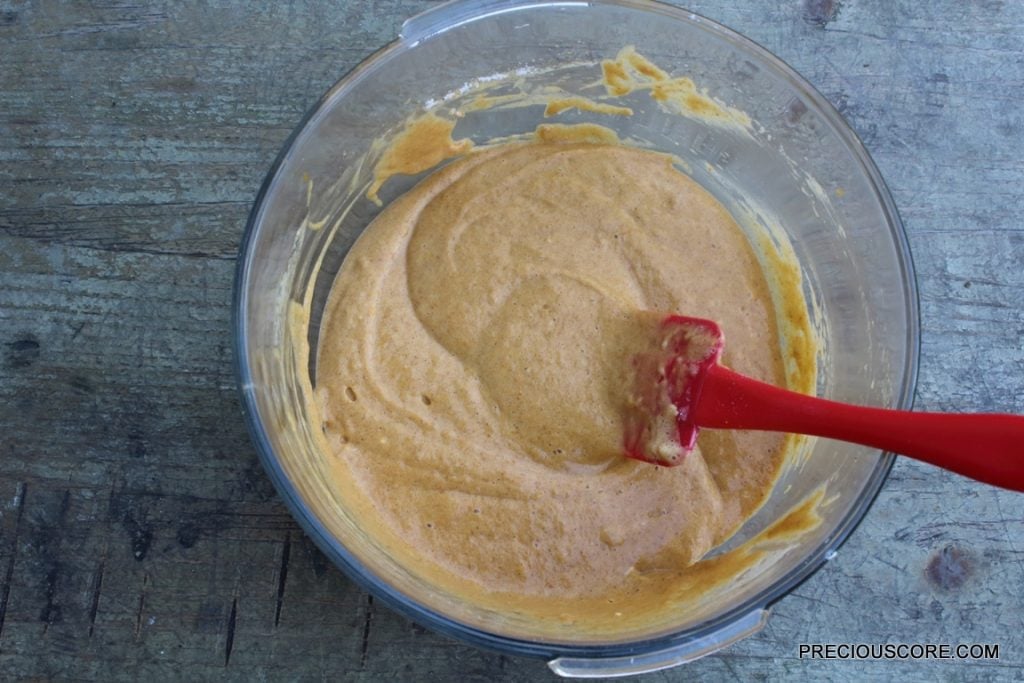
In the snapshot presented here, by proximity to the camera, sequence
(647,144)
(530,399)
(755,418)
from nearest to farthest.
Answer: (755,418)
(530,399)
(647,144)

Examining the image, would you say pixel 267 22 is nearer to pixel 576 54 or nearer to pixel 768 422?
pixel 576 54

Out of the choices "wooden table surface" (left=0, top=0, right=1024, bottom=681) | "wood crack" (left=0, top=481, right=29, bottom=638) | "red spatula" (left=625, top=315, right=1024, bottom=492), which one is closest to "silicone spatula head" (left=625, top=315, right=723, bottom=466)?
"red spatula" (left=625, top=315, right=1024, bottom=492)

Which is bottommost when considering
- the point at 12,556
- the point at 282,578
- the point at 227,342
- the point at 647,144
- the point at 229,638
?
the point at 12,556

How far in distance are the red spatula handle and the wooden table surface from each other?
46 cm

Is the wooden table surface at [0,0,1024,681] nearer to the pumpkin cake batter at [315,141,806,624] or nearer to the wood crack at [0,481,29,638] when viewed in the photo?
the wood crack at [0,481,29,638]

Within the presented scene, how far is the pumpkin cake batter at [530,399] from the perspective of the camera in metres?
1.58

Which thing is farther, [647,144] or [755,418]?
[647,144]

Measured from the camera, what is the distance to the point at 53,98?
174 cm

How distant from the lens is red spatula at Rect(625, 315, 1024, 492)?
119 centimetres

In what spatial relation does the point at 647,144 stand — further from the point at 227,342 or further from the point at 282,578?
the point at 282,578

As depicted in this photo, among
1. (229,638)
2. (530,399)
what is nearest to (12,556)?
(229,638)

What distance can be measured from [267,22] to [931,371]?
149 cm

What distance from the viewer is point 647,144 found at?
70.5 inches

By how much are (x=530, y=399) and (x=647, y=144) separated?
597 millimetres
